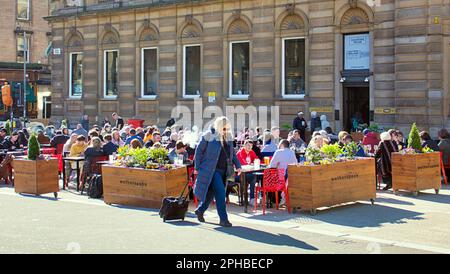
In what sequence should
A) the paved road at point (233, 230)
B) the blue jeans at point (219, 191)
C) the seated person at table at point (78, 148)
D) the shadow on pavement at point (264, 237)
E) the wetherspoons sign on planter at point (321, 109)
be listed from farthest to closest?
the wetherspoons sign on planter at point (321, 109), the seated person at table at point (78, 148), the blue jeans at point (219, 191), the shadow on pavement at point (264, 237), the paved road at point (233, 230)

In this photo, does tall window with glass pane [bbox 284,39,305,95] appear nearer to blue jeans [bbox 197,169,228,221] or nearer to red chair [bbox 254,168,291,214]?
red chair [bbox 254,168,291,214]

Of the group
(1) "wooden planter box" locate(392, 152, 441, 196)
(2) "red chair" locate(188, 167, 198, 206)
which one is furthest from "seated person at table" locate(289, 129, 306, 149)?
(2) "red chair" locate(188, 167, 198, 206)

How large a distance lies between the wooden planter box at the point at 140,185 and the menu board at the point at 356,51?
15.4 metres

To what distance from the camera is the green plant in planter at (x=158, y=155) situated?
576 inches

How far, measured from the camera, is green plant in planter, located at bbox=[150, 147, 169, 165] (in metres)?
14.6

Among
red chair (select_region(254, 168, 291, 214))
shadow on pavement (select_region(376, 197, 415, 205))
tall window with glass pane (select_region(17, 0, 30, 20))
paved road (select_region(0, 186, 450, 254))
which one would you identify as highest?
tall window with glass pane (select_region(17, 0, 30, 20))

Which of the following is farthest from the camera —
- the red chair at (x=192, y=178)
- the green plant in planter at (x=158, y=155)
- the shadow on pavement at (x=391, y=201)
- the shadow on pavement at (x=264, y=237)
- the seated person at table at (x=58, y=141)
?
the seated person at table at (x=58, y=141)

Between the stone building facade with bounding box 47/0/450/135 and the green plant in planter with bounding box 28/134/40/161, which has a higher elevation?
the stone building facade with bounding box 47/0/450/135

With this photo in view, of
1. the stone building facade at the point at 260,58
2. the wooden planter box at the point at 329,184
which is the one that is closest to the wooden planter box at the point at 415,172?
the wooden planter box at the point at 329,184

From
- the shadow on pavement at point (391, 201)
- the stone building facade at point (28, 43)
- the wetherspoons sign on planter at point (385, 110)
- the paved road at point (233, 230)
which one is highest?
the stone building facade at point (28, 43)

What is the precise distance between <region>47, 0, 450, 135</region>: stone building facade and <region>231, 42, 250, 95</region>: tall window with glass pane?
0.15 ft

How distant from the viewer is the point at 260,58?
3070 cm

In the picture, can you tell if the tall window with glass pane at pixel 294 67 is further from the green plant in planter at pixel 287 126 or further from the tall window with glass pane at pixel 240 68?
the tall window with glass pane at pixel 240 68

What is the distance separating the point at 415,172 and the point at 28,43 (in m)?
52.6
